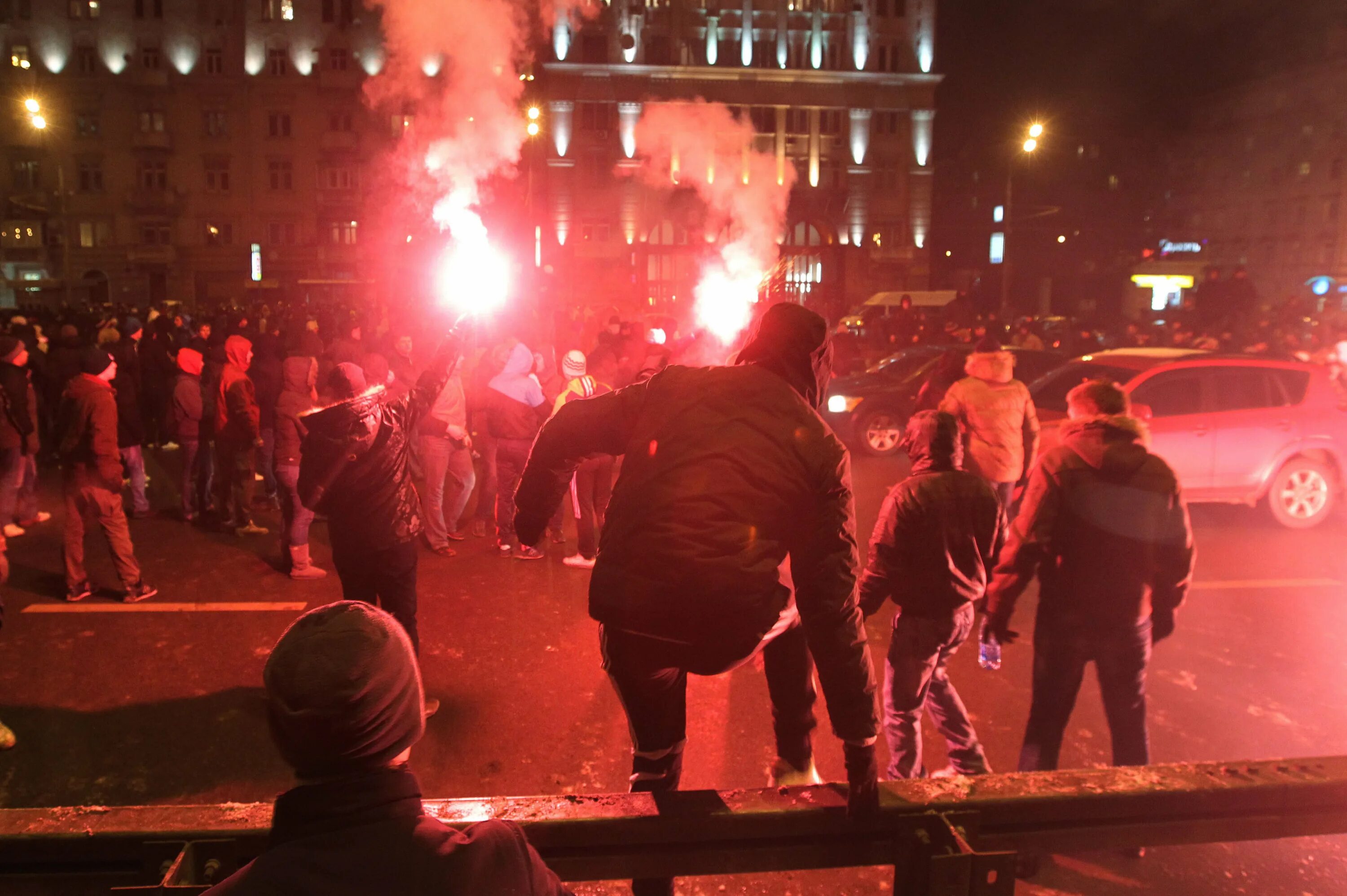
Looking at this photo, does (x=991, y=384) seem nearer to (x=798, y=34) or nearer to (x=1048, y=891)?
(x=1048, y=891)

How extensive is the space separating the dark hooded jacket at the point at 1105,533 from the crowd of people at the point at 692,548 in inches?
0.4

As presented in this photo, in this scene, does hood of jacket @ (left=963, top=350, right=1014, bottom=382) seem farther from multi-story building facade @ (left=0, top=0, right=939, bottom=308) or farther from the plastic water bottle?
multi-story building facade @ (left=0, top=0, right=939, bottom=308)

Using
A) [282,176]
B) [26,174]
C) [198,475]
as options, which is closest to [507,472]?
[198,475]

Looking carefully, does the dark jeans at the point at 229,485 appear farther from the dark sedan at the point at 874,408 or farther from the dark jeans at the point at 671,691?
the dark sedan at the point at 874,408

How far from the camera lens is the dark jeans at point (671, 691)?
7.89 feet

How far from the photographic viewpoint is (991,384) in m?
7.30

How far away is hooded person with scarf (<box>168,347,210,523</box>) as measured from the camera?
8.88 m

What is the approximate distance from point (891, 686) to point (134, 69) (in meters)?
60.3

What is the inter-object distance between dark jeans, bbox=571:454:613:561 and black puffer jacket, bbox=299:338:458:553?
2829 mm

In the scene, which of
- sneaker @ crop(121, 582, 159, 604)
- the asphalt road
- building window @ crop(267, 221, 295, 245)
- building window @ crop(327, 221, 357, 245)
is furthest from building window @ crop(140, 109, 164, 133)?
sneaker @ crop(121, 582, 159, 604)

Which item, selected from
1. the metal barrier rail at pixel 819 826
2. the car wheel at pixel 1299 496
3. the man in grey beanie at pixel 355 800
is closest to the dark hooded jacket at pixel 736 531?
the metal barrier rail at pixel 819 826

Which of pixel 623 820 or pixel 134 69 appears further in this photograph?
pixel 134 69

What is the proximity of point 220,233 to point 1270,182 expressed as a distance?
5880 centimetres

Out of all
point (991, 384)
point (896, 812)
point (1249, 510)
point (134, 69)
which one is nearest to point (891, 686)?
point (896, 812)
